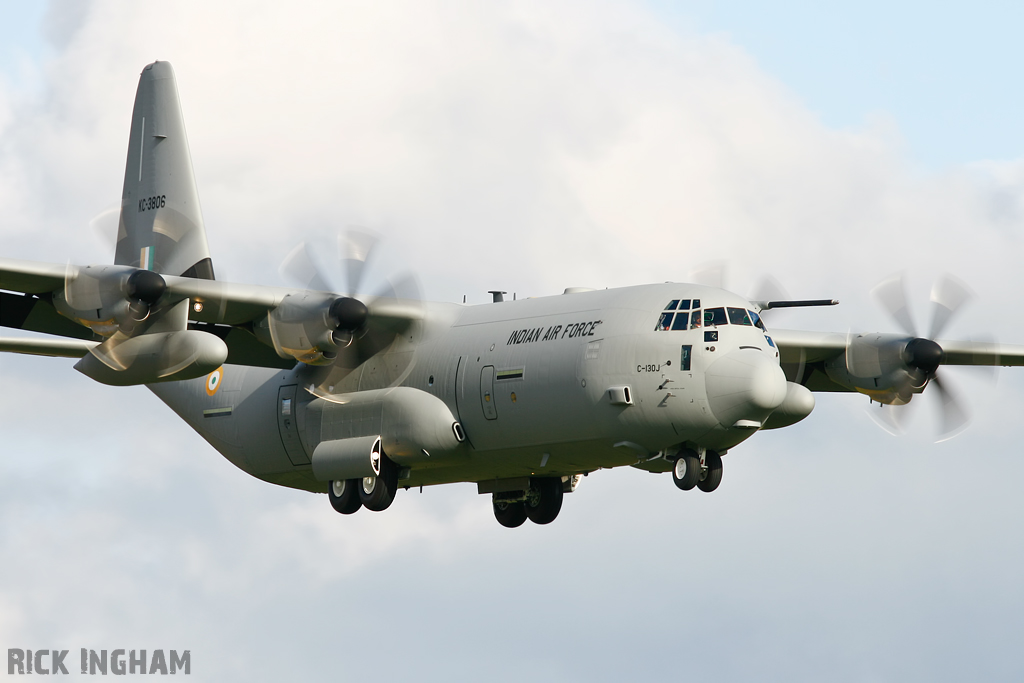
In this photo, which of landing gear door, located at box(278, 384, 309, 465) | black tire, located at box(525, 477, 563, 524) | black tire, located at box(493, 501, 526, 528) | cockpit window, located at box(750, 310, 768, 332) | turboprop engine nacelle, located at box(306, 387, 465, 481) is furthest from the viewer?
black tire, located at box(493, 501, 526, 528)

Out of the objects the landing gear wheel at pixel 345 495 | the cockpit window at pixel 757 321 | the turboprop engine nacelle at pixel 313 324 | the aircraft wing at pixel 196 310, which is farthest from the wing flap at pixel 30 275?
the cockpit window at pixel 757 321

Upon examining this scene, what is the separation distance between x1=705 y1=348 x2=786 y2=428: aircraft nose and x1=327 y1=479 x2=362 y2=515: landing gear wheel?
688cm

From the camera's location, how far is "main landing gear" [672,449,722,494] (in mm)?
22438

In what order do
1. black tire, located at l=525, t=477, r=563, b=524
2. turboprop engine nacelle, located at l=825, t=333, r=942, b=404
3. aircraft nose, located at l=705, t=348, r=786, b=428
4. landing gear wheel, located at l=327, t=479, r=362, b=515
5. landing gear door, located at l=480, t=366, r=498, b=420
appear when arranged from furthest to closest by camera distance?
black tire, located at l=525, t=477, r=563, b=524, turboprop engine nacelle, located at l=825, t=333, r=942, b=404, landing gear wheel, located at l=327, t=479, r=362, b=515, landing gear door, located at l=480, t=366, r=498, b=420, aircraft nose, located at l=705, t=348, r=786, b=428

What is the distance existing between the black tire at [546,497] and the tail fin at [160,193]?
24.7ft

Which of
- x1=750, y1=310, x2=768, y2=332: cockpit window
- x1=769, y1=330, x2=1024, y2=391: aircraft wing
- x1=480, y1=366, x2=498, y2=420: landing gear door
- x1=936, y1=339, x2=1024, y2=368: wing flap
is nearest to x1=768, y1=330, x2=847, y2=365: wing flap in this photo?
x1=769, y1=330, x2=1024, y2=391: aircraft wing

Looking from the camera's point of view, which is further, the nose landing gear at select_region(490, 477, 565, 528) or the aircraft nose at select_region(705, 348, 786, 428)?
the nose landing gear at select_region(490, 477, 565, 528)

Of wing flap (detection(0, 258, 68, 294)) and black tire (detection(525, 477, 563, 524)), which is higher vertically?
wing flap (detection(0, 258, 68, 294))

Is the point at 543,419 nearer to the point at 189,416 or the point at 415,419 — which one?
the point at 415,419

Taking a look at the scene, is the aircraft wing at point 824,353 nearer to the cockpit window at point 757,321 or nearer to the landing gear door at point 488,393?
the cockpit window at point 757,321

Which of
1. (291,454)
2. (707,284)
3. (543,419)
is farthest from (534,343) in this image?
(291,454)

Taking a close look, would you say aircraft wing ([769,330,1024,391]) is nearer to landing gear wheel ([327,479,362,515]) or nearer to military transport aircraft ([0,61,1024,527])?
military transport aircraft ([0,61,1024,527])

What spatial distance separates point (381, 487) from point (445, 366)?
7.70 ft

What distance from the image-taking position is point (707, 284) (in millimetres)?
24969
